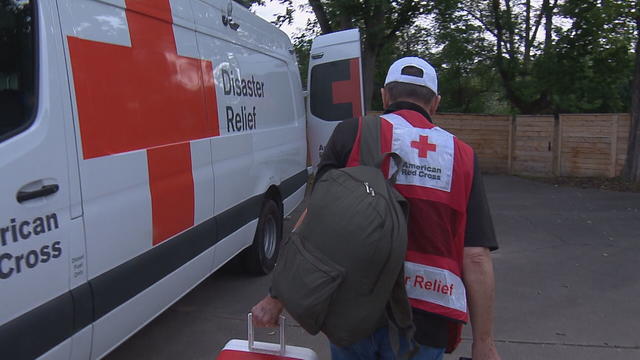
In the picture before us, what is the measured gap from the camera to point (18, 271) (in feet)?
6.64

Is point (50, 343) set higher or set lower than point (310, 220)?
lower

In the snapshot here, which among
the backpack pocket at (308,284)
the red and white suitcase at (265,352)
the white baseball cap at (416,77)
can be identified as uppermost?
the white baseball cap at (416,77)

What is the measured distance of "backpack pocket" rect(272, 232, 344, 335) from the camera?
157cm

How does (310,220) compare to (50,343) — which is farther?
(50,343)

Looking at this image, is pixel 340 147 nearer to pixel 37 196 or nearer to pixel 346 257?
pixel 346 257

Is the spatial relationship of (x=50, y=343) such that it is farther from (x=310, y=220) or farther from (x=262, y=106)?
(x=262, y=106)

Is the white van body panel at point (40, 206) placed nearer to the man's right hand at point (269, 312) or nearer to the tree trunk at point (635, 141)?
the man's right hand at point (269, 312)

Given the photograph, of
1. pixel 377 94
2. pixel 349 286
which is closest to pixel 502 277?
pixel 349 286

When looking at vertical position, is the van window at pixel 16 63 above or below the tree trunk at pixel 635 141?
above

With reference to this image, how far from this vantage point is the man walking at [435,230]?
5.82 feet

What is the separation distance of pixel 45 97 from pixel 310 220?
1299 millimetres

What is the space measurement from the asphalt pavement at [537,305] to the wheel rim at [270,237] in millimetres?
288

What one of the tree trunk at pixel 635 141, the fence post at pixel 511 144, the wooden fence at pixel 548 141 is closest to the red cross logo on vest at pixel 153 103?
the tree trunk at pixel 635 141

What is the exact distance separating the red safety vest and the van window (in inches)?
53.2
